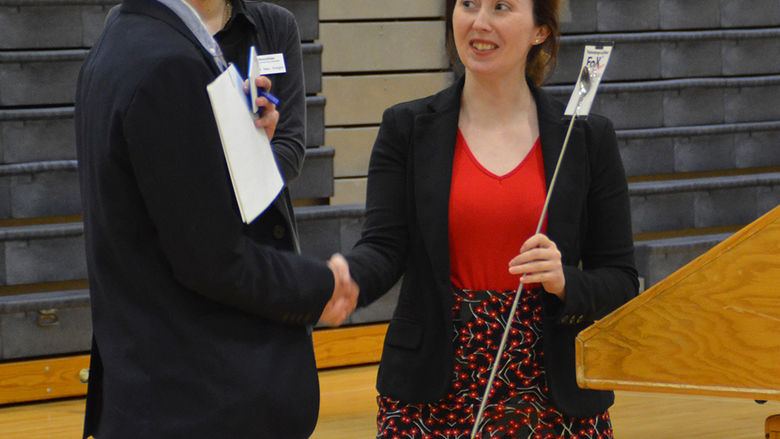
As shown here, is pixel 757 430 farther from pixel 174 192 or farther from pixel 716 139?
pixel 174 192

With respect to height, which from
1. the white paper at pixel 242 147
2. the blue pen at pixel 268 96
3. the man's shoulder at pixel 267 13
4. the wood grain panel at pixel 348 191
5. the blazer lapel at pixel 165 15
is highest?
the man's shoulder at pixel 267 13

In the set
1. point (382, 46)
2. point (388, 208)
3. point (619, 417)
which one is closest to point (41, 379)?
point (619, 417)

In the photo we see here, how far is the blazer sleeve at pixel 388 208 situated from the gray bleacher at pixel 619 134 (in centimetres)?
224

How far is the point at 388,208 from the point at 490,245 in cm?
15

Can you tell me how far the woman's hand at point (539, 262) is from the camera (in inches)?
46.3

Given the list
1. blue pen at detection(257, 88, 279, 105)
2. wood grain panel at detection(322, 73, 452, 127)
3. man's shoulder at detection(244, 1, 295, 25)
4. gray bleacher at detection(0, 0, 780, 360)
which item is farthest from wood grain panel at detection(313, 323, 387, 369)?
blue pen at detection(257, 88, 279, 105)

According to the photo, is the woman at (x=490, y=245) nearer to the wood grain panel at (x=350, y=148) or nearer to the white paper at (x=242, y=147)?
the white paper at (x=242, y=147)

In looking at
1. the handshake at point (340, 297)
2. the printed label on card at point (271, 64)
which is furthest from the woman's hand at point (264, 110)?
the printed label on card at point (271, 64)

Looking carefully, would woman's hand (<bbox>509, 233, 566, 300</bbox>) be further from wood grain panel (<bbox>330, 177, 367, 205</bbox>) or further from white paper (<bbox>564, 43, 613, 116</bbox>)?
wood grain panel (<bbox>330, 177, 367, 205</bbox>)

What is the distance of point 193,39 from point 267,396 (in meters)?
0.33

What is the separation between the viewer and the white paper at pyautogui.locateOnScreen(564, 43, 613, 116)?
119 cm

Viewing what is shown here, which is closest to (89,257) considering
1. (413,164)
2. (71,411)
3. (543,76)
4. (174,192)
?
(174,192)

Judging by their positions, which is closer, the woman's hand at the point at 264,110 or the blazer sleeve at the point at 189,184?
the blazer sleeve at the point at 189,184

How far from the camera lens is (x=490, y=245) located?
129cm
